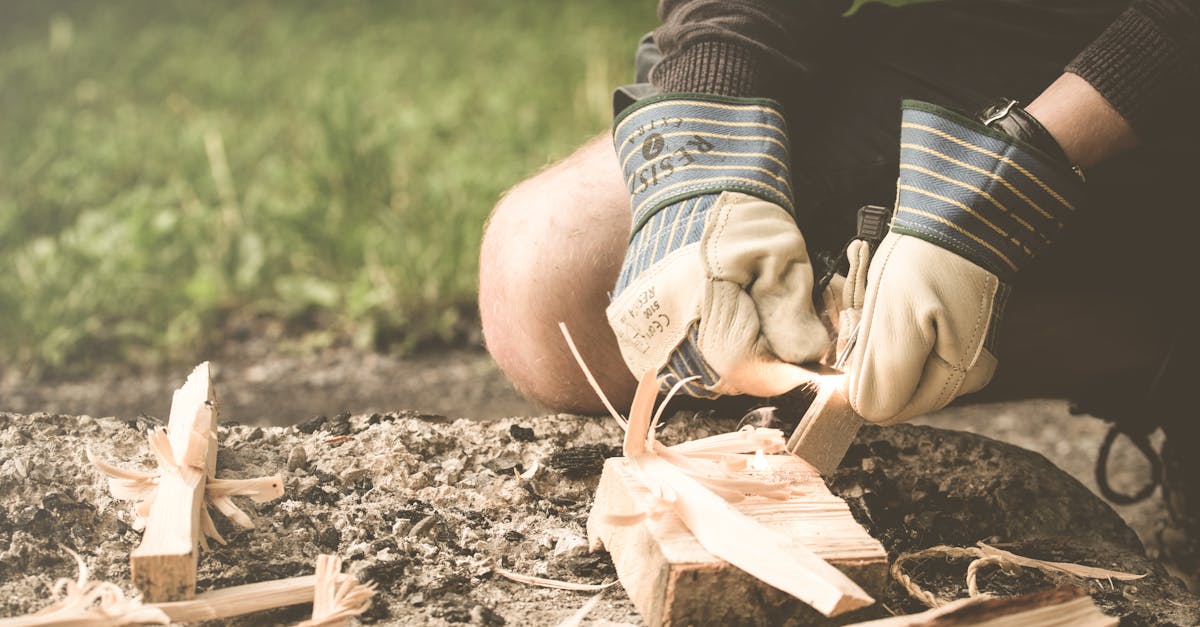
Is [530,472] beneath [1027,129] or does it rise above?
beneath

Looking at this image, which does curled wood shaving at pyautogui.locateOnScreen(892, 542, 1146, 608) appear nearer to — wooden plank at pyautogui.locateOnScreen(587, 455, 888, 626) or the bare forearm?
wooden plank at pyautogui.locateOnScreen(587, 455, 888, 626)

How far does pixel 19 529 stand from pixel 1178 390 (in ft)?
6.79


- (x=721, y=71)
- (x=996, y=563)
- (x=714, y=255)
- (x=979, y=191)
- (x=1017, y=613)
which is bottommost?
(x=996, y=563)

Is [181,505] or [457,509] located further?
[457,509]

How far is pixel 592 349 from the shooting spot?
6.57 feet

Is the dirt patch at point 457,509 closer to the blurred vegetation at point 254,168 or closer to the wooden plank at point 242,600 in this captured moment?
the wooden plank at point 242,600

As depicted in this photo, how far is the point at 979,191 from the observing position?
1.46 meters

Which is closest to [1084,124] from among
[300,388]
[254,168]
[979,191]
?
[979,191]

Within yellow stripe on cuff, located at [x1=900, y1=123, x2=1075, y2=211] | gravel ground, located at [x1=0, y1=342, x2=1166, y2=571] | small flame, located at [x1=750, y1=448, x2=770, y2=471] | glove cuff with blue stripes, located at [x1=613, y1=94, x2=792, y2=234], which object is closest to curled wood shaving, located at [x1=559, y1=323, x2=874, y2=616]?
small flame, located at [x1=750, y1=448, x2=770, y2=471]

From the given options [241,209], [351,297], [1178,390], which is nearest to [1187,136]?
[1178,390]

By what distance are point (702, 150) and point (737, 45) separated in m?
0.27

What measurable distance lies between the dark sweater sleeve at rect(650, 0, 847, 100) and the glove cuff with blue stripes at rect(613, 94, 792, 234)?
12 cm

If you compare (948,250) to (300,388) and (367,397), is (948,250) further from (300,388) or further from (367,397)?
(300,388)

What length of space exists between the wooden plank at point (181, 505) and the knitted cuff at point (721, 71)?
95 centimetres
